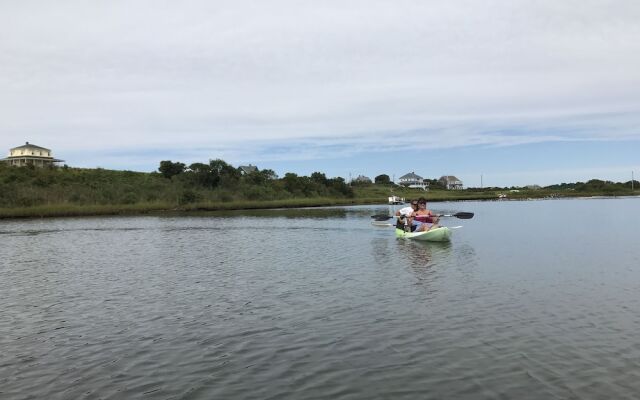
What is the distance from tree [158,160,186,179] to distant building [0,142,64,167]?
37.2 meters

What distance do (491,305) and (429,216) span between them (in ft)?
68.4

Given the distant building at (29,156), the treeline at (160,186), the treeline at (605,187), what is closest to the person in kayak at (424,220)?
the treeline at (160,186)

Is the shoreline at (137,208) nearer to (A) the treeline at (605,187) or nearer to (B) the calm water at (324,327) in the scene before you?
(B) the calm water at (324,327)

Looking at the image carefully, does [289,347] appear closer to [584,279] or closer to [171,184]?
[584,279]

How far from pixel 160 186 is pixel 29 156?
59252mm

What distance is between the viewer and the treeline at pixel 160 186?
82938 millimetres

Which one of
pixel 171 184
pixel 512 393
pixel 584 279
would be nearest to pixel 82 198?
pixel 171 184

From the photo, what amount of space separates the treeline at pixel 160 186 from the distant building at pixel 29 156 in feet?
64.9

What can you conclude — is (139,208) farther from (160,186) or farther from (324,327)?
(324,327)

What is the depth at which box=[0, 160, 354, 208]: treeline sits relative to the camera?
82.9 meters

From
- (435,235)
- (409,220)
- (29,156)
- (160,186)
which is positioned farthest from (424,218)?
(29,156)

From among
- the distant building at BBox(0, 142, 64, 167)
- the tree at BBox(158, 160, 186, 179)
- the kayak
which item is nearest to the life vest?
the kayak

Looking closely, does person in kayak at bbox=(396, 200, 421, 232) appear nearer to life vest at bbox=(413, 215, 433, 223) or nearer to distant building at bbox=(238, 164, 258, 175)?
life vest at bbox=(413, 215, 433, 223)

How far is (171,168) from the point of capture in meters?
117
